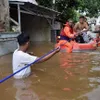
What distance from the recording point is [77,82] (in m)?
6.65

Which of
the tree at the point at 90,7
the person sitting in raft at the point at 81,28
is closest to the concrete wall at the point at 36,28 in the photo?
the tree at the point at 90,7

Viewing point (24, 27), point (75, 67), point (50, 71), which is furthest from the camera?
point (24, 27)

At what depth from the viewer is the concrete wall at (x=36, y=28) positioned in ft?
75.4

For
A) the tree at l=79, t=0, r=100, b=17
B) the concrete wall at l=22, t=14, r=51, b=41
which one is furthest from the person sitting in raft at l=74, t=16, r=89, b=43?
the tree at l=79, t=0, r=100, b=17

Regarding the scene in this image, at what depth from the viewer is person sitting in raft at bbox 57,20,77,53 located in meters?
12.4

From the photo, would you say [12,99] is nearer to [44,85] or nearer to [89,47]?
[44,85]

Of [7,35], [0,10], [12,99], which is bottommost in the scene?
[12,99]

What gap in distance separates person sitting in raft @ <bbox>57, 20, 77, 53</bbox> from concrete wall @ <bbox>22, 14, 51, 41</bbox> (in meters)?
10.3

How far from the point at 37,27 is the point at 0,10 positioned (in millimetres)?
9945

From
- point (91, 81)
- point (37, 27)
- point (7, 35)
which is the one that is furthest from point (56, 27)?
point (91, 81)

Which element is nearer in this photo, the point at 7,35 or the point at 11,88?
the point at 11,88

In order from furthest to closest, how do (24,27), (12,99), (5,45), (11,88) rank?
(24,27) → (5,45) → (11,88) → (12,99)

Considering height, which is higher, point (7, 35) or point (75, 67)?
point (7, 35)

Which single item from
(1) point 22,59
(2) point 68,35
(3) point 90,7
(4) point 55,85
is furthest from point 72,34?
(3) point 90,7
